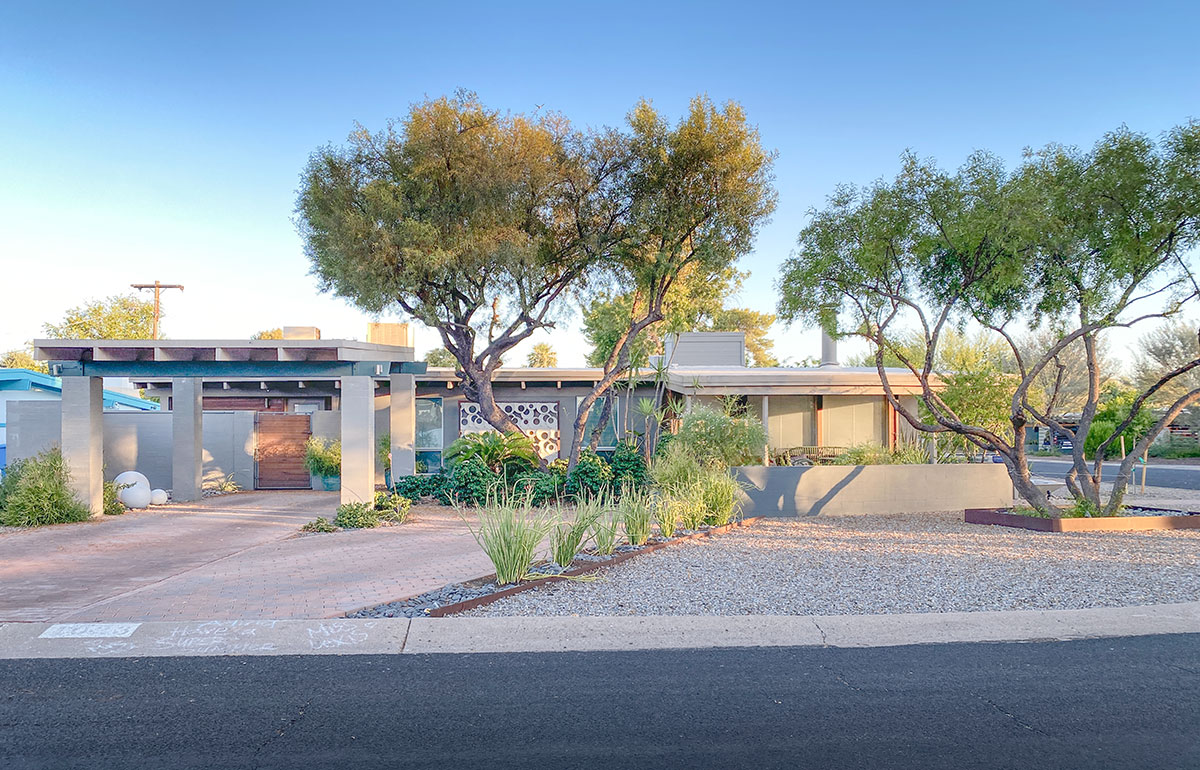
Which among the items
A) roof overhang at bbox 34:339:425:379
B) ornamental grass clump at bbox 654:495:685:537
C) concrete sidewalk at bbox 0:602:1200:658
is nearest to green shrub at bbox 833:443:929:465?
ornamental grass clump at bbox 654:495:685:537

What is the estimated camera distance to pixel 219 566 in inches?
376

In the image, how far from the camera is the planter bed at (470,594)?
7.09 metres

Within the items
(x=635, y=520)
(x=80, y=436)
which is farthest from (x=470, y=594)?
(x=80, y=436)

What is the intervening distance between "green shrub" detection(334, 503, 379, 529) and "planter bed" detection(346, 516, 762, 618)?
489 centimetres

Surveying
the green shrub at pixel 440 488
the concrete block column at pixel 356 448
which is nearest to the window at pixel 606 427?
the green shrub at pixel 440 488

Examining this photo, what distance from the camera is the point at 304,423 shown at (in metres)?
19.5

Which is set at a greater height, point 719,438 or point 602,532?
point 719,438

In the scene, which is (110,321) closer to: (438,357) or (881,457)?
(438,357)

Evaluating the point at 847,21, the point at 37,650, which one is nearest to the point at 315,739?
the point at 37,650

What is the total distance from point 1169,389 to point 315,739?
1494 inches

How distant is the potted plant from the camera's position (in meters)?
18.6

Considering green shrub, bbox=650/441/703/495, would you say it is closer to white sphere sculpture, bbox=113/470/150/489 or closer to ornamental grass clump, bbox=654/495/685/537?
ornamental grass clump, bbox=654/495/685/537

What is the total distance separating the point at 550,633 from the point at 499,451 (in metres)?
9.14

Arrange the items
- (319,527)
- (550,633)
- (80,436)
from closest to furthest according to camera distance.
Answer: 1. (550,633)
2. (319,527)
3. (80,436)
